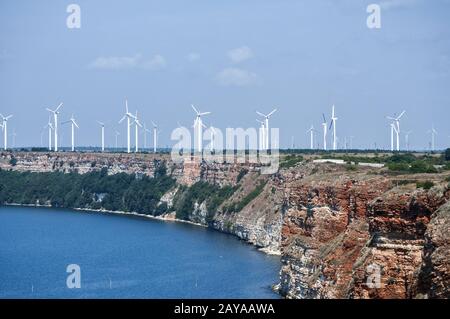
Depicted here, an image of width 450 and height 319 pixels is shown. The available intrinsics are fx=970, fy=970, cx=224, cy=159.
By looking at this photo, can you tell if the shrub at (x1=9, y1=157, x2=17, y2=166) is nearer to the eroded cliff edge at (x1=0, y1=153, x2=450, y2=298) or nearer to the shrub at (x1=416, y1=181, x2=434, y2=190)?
the eroded cliff edge at (x1=0, y1=153, x2=450, y2=298)

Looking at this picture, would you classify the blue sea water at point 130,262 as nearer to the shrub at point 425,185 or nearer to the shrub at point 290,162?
the shrub at point 290,162

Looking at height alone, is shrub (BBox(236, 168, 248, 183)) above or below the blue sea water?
above

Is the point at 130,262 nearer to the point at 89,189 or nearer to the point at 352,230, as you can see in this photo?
the point at 352,230

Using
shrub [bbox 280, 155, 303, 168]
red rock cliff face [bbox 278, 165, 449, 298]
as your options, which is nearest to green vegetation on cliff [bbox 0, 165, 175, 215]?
shrub [bbox 280, 155, 303, 168]

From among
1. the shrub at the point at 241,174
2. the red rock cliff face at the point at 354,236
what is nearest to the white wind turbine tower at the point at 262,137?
the shrub at the point at 241,174

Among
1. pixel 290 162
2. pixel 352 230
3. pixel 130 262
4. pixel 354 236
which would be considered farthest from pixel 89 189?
pixel 354 236

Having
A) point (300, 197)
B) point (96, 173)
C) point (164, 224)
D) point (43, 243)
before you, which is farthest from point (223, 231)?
point (96, 173)
